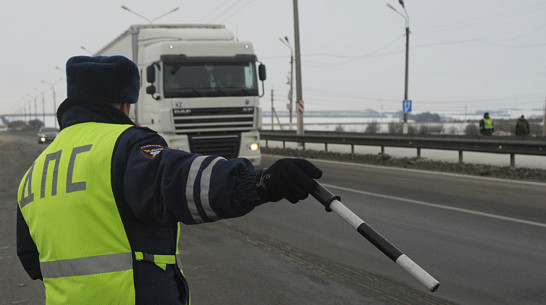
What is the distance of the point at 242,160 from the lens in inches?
63.0

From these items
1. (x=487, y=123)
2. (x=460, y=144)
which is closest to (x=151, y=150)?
(x=460, y=144)

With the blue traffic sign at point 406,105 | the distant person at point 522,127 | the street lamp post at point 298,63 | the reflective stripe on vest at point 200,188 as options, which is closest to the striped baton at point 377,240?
the reflective stripe on vest at point 200,188

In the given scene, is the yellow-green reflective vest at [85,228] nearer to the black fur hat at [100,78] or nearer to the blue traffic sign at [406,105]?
the black fur hat at [100,78]

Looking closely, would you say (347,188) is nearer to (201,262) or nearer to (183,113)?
(183,113)

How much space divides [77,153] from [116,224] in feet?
0.86

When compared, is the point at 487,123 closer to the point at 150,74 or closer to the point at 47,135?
the point at 150,74

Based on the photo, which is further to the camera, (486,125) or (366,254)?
(486,125)

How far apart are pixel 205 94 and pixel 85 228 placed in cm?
1168

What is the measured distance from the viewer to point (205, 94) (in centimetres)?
1323

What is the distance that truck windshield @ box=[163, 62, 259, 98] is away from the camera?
1309cm

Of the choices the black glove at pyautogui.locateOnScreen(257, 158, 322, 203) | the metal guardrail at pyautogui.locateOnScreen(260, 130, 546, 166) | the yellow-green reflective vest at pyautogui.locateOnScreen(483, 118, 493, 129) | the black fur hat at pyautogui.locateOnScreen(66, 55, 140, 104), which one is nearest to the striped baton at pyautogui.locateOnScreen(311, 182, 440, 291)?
the black glove at pyautogui.locateOnScreen(257, 158, 322, 203)

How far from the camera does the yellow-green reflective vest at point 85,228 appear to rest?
167 centimetres

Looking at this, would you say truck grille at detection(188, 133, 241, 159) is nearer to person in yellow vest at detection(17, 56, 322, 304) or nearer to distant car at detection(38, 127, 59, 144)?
person in yellow vest at detection(17, 56, 322, 304)

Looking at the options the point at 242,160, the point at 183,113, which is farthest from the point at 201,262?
the point at 183,113
